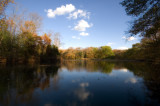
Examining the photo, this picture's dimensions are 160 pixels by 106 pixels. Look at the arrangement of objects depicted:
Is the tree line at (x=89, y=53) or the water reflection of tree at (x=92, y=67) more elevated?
Result: the tree line at (x=89, y=53)

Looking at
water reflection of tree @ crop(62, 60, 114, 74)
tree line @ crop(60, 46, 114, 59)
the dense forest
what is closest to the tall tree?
the dense forest

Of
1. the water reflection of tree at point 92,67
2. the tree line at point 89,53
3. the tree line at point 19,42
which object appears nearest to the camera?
the water reflection of tree at point 92,67

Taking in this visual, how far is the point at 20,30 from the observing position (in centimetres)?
2469

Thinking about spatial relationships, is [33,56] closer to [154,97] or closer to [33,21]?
[33,21]

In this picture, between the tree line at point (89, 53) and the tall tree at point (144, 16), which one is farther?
the tree line at point (89, 53)

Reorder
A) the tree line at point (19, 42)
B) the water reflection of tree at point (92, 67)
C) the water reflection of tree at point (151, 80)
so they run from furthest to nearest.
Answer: the tree line at point (19, 42) < the water reflection of tree at point (92, 67) < the water reflection of tree at point (151, 80)

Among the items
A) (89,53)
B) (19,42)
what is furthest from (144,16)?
(89,53)

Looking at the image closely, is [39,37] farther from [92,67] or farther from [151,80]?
[151,80]

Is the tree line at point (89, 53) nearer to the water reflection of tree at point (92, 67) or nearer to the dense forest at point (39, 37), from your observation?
the dense forest at point (39, 37)

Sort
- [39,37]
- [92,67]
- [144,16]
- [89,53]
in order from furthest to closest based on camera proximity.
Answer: [89,53] → [39,37] → [92,67] → [144,16]

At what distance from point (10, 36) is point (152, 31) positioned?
87.9 feet

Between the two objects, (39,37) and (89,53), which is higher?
(39,37)

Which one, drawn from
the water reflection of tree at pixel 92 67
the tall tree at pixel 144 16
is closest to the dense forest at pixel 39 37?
the tall tree at pixel 144 16

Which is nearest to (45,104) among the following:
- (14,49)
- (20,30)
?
(14,49)
